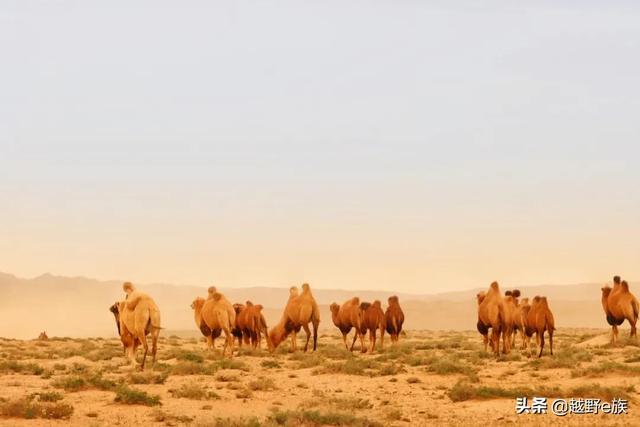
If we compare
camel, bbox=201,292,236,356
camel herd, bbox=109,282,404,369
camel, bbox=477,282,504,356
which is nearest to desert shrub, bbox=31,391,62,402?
camel herd, bbox=109,282,404,369

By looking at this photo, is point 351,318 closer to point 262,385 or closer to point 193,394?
point 262,385

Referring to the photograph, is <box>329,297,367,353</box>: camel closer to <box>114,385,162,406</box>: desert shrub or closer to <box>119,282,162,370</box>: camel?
<box>119,282,162,370</box>: camel

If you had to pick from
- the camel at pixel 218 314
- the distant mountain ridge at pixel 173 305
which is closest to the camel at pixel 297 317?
the camel at pixel 218 314

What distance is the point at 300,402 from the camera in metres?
18.2

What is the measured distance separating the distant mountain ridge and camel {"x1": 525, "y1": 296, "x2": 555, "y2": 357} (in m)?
94.9

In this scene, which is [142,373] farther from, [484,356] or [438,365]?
[484,356]

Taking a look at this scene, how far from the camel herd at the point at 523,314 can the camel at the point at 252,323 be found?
730 centimetres

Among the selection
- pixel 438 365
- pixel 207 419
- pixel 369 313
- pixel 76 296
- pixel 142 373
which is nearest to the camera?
pixel 207 419

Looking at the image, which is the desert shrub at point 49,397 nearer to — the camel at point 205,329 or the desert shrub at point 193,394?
the desert shrub at point 193,394

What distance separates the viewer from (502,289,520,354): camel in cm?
2681

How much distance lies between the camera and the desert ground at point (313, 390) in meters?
15.6

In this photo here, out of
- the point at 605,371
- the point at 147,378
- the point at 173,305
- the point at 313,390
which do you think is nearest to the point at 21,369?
the point at 147,378

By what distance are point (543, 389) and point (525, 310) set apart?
1247cm

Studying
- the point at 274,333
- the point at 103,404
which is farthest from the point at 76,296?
the point at 103,404
